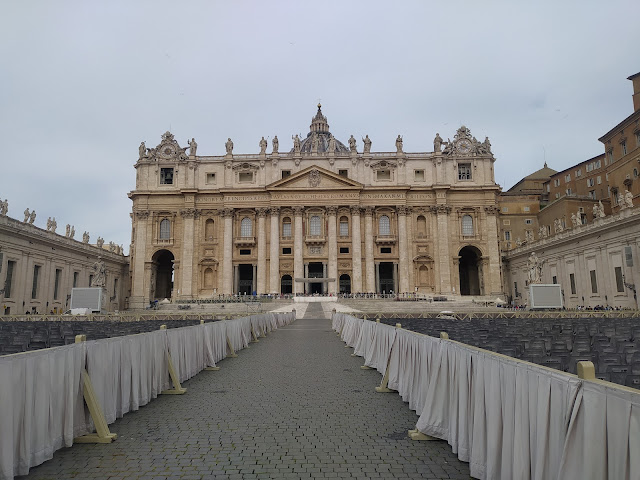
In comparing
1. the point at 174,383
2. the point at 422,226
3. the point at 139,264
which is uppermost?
the point at 422,226

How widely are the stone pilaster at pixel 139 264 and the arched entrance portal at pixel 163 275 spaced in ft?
10.1

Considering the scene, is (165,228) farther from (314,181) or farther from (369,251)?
(369,251)

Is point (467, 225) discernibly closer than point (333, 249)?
No

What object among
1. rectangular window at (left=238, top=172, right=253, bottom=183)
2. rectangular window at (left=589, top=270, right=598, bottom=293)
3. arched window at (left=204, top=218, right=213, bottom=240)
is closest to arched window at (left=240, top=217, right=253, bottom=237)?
arched window at (left=204, top=218, right=213, bottom=240)

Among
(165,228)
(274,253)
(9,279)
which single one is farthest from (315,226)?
(9,279)

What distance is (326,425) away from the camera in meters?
7.27

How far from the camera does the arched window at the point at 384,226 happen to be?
63375 millimetres

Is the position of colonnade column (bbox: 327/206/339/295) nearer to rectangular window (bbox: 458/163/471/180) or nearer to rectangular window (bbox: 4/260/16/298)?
rectangular window (bbox: 458/163/471/180)

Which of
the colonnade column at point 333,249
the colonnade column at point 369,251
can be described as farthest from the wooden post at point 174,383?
the colonnade column at point 369,251

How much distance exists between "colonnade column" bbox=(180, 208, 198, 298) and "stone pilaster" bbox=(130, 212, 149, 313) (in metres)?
5.09

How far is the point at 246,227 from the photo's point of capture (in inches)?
2517

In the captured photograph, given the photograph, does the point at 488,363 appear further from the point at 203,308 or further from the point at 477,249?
the point at 477,249

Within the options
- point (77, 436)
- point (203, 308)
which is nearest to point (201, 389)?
point (77, 436)

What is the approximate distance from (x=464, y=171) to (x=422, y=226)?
10.1 metres
